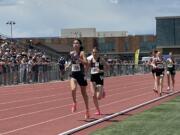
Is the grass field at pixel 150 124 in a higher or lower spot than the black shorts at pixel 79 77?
lower

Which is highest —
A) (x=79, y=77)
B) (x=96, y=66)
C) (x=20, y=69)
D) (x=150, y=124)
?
(x=96, y=66)

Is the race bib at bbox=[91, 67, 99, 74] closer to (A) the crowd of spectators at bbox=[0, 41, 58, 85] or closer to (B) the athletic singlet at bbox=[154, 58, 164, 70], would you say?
(B) the athletic singlet at bbox=[154, 58, 164, 70]

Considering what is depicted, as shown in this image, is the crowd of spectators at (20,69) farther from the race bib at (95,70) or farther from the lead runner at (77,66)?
the lead runner at (77,66)

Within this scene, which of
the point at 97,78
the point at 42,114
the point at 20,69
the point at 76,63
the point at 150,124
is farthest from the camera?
the point at 20,69

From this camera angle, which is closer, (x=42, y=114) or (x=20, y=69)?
(x=42, y=114)

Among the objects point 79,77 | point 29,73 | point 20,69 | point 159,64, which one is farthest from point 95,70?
point 29,73

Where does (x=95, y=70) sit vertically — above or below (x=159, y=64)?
below

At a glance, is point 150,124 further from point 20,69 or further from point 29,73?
point 29,73

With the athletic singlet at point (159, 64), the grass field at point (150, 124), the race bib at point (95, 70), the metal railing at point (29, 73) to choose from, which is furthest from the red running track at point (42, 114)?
the metal railing at point (29, 73)

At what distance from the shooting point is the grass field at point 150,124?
1237 cm

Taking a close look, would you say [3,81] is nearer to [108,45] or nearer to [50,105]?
[50,105]

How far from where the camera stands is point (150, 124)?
45.3ft

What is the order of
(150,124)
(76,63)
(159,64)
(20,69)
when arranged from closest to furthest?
(150,124) < (76,63) < (159,64) < (20,69)

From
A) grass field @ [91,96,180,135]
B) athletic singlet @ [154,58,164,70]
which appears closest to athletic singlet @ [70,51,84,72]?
grass field @ [91,96,180,135]
